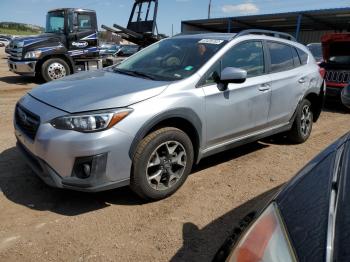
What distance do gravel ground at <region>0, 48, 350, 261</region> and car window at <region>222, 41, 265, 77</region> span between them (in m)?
1.25

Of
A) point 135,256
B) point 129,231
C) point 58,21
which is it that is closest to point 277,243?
point 135,256

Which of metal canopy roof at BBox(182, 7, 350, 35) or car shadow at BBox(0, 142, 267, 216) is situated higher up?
metal canopy roof at BBox(182, 7, 350, 35)

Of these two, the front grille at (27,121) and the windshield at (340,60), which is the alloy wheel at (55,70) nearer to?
the windshield at (340,60)

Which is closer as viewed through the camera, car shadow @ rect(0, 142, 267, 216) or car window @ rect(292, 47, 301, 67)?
car shadow @ rect(0, 142, 267, 216)

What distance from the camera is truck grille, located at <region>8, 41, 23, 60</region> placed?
1127 cm

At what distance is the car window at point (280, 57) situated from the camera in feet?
15.6

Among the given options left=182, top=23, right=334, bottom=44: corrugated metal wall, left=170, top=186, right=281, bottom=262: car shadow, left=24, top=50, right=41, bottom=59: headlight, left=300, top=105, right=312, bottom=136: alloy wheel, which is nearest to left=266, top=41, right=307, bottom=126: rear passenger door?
left=300, top=105, right=312, bottom=136: alloy wheel

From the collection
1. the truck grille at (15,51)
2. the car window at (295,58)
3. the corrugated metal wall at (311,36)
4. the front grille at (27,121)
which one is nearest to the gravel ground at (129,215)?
the front grille at (27,121)

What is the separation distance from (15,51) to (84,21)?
2.40m

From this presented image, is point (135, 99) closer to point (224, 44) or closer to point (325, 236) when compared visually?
point (224, 44)

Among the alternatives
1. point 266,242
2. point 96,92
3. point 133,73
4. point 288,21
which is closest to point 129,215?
point 96,92

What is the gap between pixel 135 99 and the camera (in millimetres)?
3264

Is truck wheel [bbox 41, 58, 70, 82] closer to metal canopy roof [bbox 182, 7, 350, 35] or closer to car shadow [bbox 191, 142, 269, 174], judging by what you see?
car shadow [bbox 191, 142, 269, 174]

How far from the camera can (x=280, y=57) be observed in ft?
16.3
